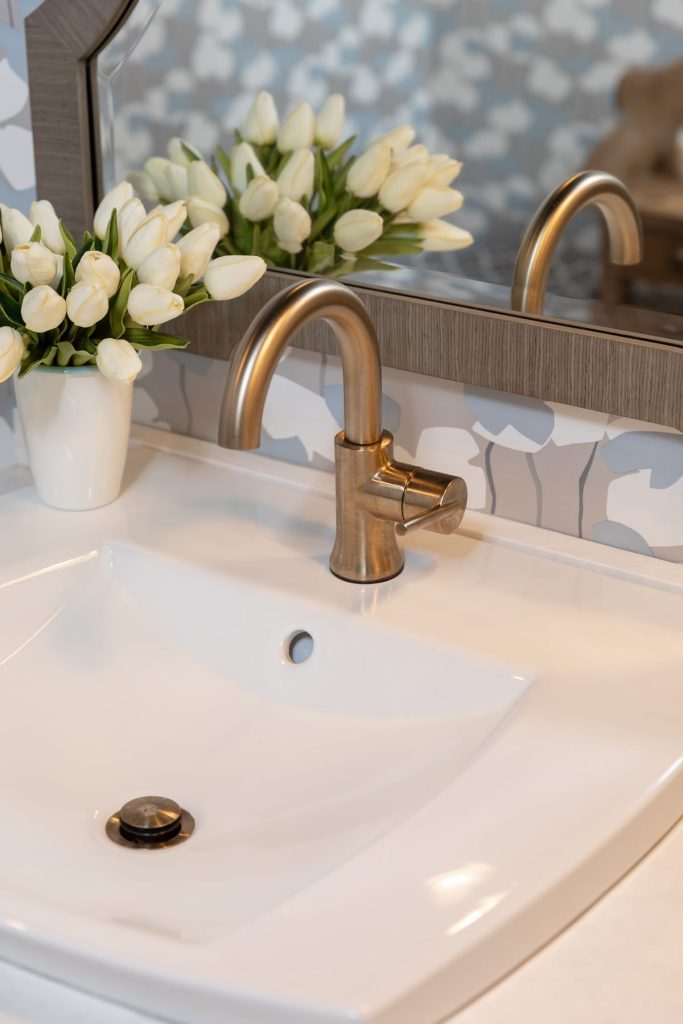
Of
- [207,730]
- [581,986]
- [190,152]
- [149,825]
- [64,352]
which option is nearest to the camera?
[581,986]

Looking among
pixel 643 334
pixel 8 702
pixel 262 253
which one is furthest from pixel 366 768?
pixel 262 253

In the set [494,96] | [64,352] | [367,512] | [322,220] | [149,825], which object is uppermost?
[494,96]

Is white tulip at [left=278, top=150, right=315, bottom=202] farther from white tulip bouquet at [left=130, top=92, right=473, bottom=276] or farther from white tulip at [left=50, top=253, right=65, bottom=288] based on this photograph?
white tulip at [left=50, top=253, right=65, bottom=288]

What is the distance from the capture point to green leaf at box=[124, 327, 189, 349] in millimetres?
1073

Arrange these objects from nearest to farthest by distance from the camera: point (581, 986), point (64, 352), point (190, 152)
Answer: point (581, 986)
point (64, 352)
point (190, 152)

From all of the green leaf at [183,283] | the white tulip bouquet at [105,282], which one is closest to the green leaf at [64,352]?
the white tulip bouquet at [105,282]

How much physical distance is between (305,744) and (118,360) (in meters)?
0.36

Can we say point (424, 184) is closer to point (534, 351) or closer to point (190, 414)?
point (534, 351)

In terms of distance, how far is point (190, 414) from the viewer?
128 centimetres

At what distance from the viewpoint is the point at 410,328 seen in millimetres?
1071

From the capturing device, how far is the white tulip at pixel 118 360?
102cm

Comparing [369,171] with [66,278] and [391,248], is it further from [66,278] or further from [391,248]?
[66,278]

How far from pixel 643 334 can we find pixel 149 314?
0.41 meters

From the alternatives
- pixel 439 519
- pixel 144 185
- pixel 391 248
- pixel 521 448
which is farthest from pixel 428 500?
pixel 144 185
